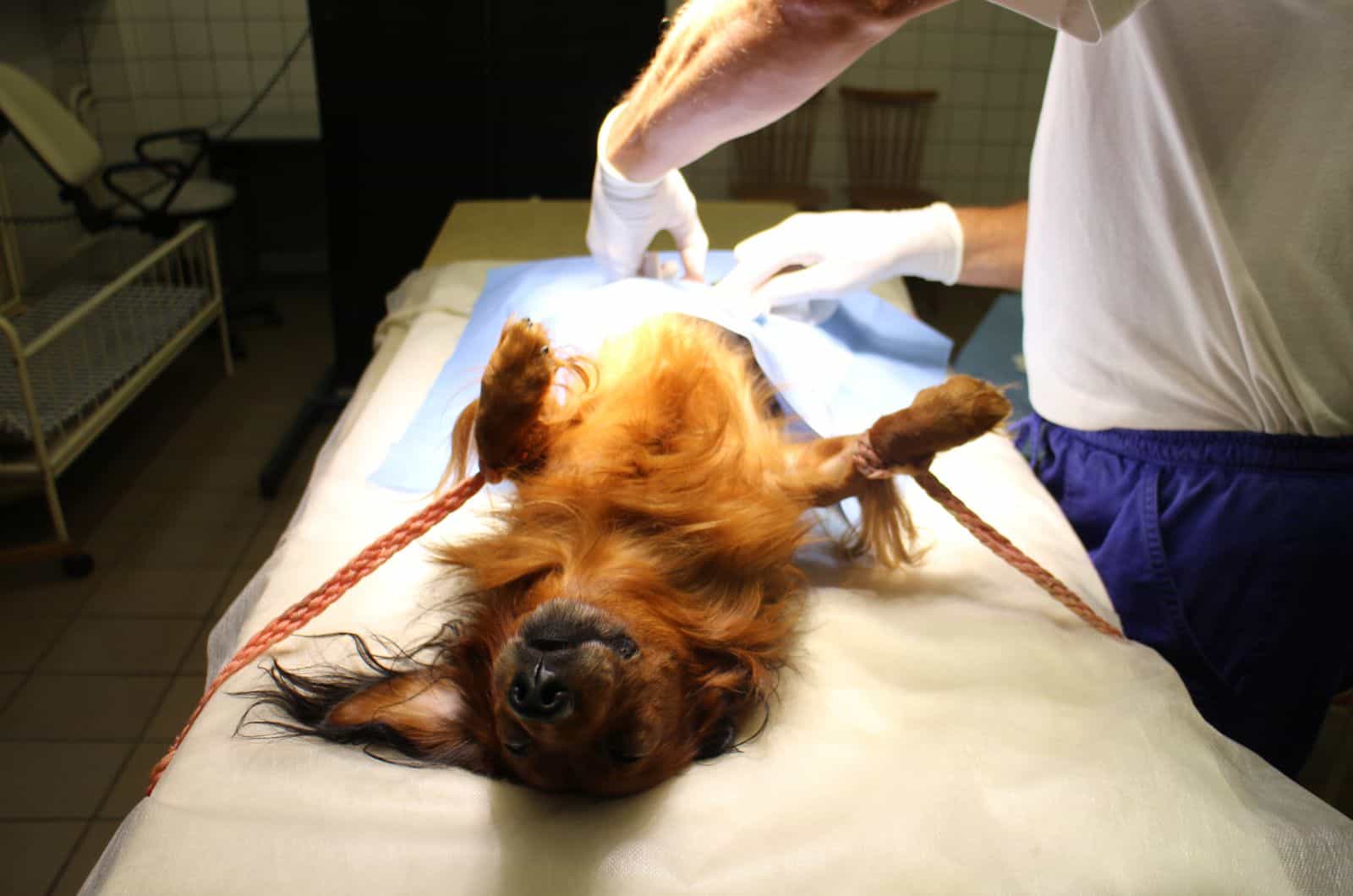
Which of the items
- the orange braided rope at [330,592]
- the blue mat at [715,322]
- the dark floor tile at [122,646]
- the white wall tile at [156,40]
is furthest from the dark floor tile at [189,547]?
the white wall tile at [156,40]

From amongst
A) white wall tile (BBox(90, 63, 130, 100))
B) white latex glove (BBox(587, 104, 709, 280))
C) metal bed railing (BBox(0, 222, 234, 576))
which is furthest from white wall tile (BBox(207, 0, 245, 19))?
white latex glove (BBox(587, 104, 709, 280))

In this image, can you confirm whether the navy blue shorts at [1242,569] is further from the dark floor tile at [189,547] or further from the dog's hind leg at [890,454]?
the dark floor tile at [189,547]

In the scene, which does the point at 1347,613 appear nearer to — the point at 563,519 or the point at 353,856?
the point at 563,519

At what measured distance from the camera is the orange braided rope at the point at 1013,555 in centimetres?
107

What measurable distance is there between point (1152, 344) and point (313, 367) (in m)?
2.89

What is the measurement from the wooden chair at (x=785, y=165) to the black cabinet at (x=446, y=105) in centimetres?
66

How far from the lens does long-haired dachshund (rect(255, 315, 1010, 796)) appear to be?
0.82m

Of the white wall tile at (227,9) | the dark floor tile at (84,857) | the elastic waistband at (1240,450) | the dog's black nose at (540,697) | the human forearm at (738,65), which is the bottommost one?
the dark floor tile at (84,857)

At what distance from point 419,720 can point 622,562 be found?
24cm

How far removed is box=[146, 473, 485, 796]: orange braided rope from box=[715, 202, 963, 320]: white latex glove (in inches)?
26.2

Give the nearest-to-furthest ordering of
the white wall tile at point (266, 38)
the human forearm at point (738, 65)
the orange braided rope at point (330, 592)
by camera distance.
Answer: the human forearm at point (738, 65) < the orange braided rope at point (330, 592) < the white wall tile at point (266, 38)

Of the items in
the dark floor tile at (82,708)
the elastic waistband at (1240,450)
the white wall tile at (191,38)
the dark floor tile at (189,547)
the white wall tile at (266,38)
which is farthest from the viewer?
the white wall tile at (266,38)

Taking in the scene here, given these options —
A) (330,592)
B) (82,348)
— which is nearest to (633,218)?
(330,592)

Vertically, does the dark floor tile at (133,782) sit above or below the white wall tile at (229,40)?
below
